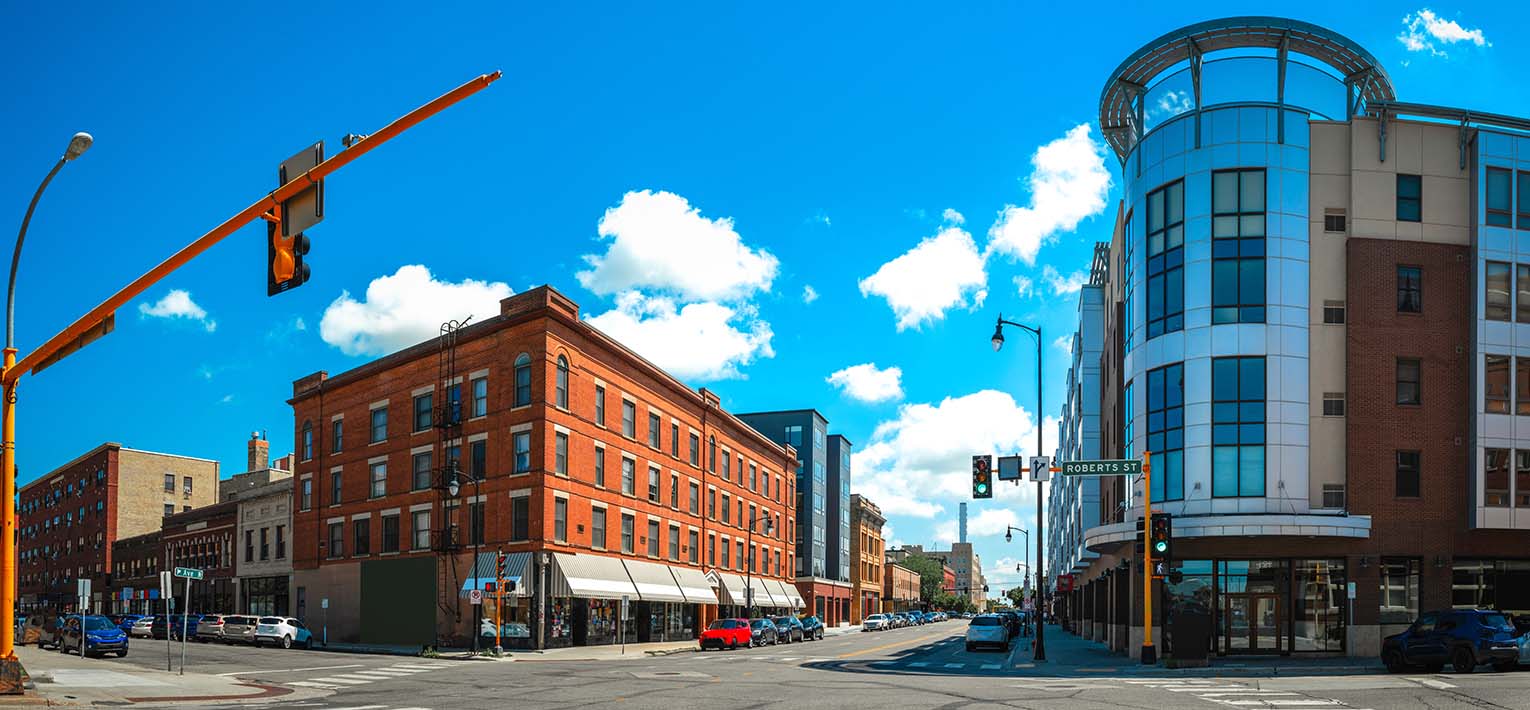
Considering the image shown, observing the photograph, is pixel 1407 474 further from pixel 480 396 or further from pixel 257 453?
pixel 257 453

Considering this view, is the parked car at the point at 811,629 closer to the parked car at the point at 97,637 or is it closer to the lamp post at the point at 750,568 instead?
the lamp post at the point at 750,568

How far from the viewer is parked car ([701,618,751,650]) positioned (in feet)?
184

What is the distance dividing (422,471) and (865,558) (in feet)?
261

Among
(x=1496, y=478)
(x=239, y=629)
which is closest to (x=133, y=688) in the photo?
(x=239, y=629)

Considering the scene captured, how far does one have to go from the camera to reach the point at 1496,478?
39.4 m

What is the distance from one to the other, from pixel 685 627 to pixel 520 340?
23580 mm

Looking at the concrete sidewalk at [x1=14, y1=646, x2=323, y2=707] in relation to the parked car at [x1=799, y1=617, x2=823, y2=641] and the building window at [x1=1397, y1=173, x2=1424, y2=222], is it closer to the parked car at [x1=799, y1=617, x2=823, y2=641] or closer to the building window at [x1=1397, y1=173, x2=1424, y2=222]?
the building window at [x1=1397, y1=173, x2=1424, y2=222]

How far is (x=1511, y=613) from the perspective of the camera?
39281 mm

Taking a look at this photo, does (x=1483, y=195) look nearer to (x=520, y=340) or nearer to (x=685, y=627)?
(x=520, y=340)

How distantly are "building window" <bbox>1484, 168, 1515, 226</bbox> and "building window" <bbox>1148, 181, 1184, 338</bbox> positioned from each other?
33.1ft

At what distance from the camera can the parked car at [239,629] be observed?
5772 centimetres

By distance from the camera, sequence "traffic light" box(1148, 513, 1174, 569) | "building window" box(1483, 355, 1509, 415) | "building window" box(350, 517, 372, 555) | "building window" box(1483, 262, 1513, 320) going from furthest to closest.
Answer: "building window" box(350, 517, 372, 555) → "building window" box(1483, 262, 1513, 320) → "building window" box(1483, 355, 1509, 415) → "traffic light" box(1148, 513, 1174, 569)

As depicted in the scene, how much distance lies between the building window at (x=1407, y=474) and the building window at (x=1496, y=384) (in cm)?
301

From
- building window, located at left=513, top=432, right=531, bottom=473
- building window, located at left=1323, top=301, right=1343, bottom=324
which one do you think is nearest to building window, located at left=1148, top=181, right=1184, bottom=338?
building window, located at left=1323, top=301, right=1343, bottom=324
